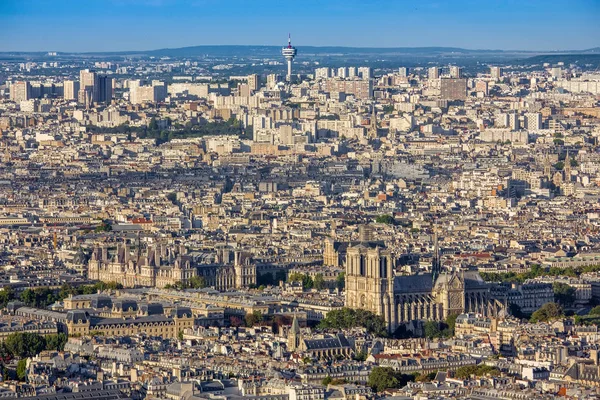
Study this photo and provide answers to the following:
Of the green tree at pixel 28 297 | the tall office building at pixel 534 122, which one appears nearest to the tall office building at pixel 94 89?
the tall office building at pixel 534 122

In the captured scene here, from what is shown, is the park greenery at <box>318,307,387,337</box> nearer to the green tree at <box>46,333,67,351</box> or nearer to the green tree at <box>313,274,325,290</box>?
the green tree at <box>46,333,67,351</box>

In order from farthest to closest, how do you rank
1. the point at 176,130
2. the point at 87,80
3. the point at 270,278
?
the point at 87,80, the point at 176,130, the point at 270,278

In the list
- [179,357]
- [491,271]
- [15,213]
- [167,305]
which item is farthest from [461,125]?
[179,357]

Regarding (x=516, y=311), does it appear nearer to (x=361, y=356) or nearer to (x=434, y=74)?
(x=361, y=356)

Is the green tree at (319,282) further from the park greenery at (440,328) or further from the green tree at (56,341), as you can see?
the green tree at (56,341)

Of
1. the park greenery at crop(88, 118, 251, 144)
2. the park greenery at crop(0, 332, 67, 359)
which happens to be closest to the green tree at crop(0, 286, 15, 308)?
the park greenery at crop(0, 332, 67, 359)

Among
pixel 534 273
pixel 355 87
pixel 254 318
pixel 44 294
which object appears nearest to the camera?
pixel 254 318

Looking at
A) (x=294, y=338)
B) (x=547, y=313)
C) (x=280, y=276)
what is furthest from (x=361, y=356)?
(x=280, y=276)

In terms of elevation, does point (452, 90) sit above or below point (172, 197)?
below

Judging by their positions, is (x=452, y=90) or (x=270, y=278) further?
(x=452, y=90)

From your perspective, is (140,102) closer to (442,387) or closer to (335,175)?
(335,175)
